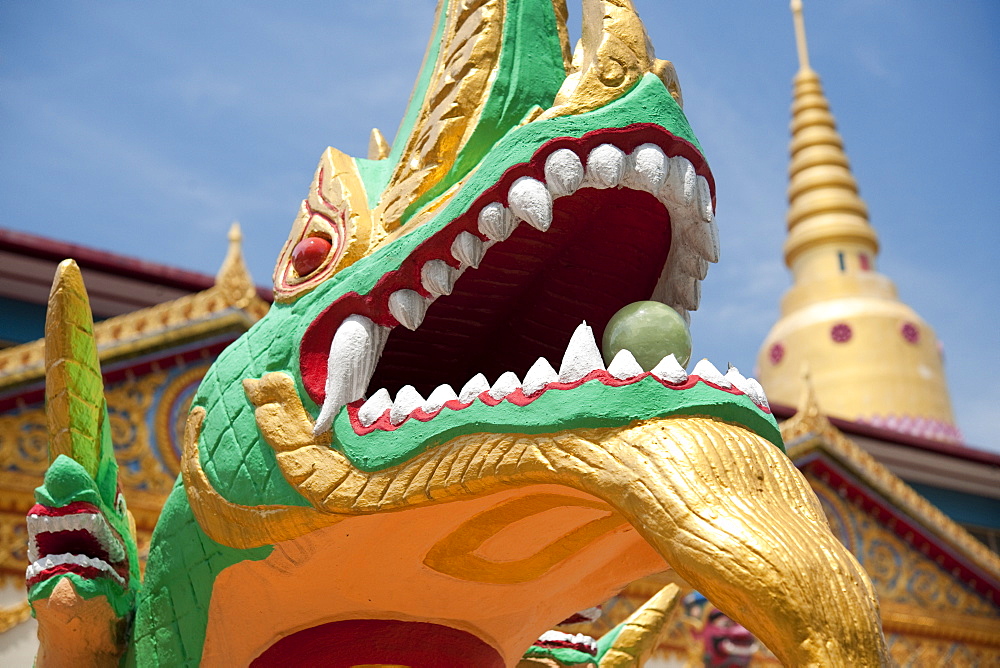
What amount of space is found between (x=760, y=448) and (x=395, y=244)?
2.28 ft

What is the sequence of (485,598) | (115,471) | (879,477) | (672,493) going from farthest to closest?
(879,477) → (115,471) → (485,598) → (672,493)

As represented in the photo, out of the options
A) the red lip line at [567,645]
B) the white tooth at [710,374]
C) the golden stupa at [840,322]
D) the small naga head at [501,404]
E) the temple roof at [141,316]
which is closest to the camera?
the small naga head at [501,404]

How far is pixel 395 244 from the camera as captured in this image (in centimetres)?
184

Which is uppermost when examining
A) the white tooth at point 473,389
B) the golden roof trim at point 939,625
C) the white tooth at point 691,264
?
the golden roof trim at point 939,625

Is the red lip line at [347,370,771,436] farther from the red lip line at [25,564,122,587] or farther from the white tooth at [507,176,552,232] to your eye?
the red lip line at [25,564,122,587]

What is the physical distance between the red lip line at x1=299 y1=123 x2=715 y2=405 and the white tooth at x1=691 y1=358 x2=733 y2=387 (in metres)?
0.37

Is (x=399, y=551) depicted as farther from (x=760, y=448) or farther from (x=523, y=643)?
(x=760, y=448)

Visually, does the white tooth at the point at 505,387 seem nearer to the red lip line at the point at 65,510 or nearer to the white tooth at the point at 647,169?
the white tooth at the point at 647,169

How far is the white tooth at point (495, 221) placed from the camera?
67.6 inches

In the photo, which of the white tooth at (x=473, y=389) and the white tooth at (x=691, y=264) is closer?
the white tooth at (x=473, y=389)

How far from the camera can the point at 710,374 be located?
157 cm

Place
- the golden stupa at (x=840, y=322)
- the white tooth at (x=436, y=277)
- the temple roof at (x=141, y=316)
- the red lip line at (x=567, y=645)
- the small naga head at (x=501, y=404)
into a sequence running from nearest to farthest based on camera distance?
the small naga head at (x=501, y=404) → the white tooth at (x=436, y=277) → the red lip line at (x=567, y=645) → the temple roof at (x=141, y=316) → the golden stupa at (x=840, y=322)

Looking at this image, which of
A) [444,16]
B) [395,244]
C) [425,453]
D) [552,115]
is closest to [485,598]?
[425,453]

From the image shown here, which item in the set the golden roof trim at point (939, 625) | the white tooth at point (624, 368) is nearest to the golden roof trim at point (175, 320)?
the white tooth at point (624, 368)
